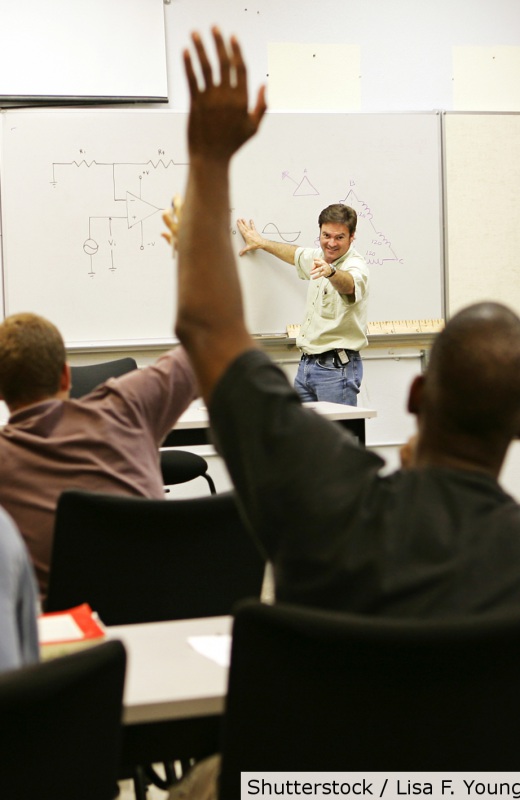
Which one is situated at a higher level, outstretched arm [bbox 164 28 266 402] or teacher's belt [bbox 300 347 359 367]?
outstretched arm [bbox 164 28 266 402]

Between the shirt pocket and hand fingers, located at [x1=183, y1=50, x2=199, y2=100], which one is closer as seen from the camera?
hand fingers, located at [x1=183, y1=50, x2=199, y2=100]

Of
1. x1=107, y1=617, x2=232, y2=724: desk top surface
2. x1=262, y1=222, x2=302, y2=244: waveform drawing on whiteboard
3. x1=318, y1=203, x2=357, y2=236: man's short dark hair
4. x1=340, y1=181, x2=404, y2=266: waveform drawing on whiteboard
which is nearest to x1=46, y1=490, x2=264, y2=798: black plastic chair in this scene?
x1=107, y1=617, x2=232, y2=724: desk top surface

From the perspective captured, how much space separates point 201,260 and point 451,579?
402 millimetres

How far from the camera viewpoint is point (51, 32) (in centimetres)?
480

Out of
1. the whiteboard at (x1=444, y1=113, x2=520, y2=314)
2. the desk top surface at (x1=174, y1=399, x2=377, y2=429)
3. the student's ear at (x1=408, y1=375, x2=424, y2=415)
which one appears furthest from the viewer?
the whiteboard at (x1=444, y1=113, x2=520, y2=314)

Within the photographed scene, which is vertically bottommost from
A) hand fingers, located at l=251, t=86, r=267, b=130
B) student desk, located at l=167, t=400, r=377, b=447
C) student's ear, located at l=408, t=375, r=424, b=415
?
student desk, located at l=167, t=400, r=377, b=447

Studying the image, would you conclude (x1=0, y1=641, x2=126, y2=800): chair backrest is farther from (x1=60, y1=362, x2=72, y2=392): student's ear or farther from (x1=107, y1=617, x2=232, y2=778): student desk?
(x1=60, y1=362, x2=72, y2=392): student's ear

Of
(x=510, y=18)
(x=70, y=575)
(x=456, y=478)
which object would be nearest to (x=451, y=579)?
(x=456, y=478)

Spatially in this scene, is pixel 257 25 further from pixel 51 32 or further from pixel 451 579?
pixel 451 579

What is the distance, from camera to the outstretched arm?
0.93m

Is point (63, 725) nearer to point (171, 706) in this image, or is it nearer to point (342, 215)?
point (171, 706)

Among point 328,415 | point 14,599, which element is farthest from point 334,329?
point 14,599

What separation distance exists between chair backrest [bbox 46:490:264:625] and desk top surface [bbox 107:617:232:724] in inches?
8.2

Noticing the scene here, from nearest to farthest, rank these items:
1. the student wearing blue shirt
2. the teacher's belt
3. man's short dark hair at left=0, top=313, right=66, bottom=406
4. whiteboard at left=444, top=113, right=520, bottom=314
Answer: the student wearing blue shirt, man's short dark hair at left=0, top=313, right=66, bottom=406, the teacher's belt, whiteboard at left=444, top=113, right=520, bottom=314
